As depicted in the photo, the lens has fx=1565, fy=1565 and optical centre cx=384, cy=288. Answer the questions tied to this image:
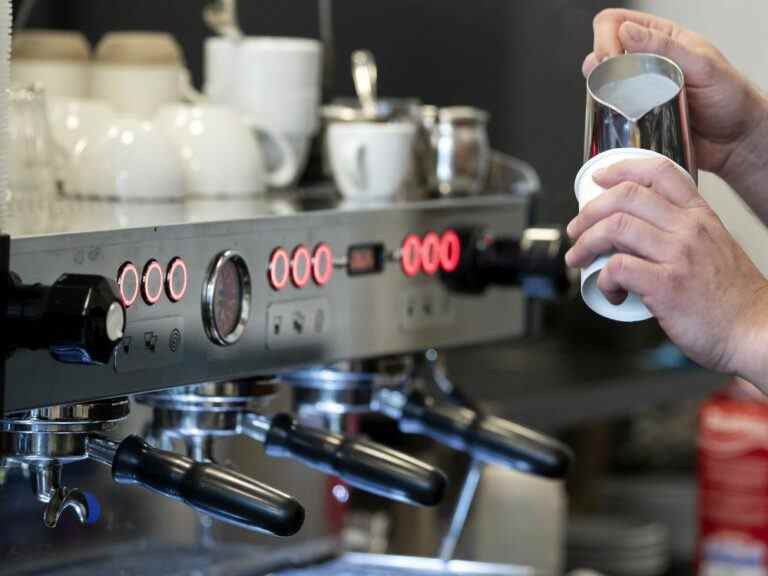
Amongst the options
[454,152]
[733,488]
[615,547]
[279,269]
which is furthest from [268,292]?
[733,488]

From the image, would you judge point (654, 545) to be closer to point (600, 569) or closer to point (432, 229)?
point (600, 569)

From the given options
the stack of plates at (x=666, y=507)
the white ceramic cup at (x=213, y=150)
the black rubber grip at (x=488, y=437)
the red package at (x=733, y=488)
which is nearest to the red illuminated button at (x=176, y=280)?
the white ceramic cup at (x=213, y=150)

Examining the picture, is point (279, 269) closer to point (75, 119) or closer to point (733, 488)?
point (75, 119)

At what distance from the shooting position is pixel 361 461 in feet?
3.35

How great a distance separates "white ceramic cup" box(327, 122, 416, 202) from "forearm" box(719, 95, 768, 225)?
25 cm

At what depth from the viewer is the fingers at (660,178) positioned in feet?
2.78

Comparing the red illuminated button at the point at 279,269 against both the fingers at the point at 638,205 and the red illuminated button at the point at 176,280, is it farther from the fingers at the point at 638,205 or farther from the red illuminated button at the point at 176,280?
the fingers at the point at 638,205

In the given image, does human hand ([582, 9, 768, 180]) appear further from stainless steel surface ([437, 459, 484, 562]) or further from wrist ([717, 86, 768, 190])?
stainless steel surface ([437, 459, 484, 562])

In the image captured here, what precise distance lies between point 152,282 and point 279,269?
0.13 meters

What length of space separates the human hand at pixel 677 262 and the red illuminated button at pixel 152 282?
0.23 m

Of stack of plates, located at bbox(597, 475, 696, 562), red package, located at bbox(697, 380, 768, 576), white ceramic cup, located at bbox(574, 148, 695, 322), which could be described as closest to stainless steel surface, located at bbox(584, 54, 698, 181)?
white ceramic cup, located at bbox(574, 148, 695, 322)

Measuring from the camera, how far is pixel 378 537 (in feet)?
5.11

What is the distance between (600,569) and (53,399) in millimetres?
1420

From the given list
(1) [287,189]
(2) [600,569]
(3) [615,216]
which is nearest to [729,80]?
(3) [615,216]
